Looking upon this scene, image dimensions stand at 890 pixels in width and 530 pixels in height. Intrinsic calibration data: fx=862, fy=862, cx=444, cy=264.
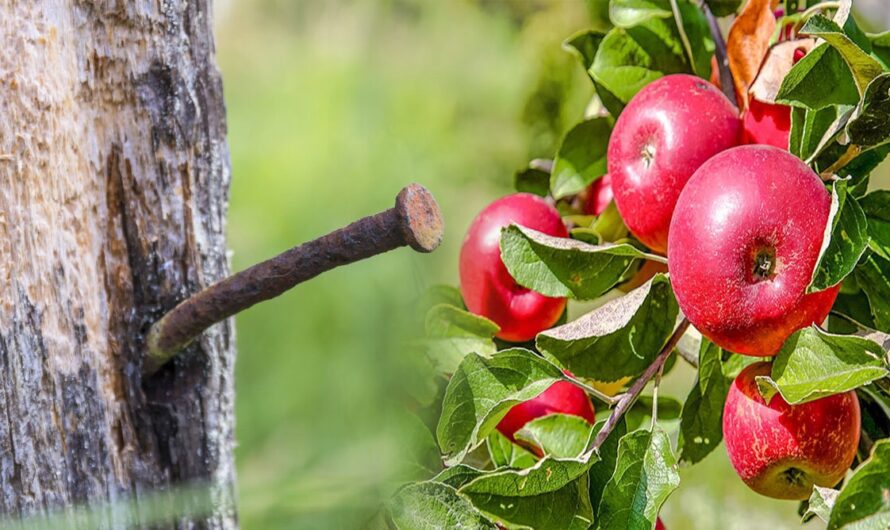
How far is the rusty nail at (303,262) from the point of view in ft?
1.08

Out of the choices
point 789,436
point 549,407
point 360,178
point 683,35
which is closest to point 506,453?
point 549,407

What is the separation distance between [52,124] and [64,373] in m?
0.10

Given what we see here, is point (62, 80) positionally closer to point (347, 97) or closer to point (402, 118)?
point (402, 118)

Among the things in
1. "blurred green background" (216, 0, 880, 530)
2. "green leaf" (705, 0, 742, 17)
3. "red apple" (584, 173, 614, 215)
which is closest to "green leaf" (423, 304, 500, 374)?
"blurred green background" (216, 0, 880, 530)

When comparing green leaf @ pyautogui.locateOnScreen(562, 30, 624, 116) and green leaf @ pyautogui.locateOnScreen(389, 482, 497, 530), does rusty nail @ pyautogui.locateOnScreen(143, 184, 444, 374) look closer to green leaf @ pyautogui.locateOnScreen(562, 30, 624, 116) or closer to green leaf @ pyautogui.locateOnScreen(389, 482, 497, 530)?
green leaf @ pyautogui.locateOnScreen(389, 482, 497, 530)

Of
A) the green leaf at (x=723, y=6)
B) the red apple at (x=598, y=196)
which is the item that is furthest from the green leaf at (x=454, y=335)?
the green leaf at (x=723, y=6)

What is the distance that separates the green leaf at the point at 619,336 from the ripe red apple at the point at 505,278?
8 centimetres

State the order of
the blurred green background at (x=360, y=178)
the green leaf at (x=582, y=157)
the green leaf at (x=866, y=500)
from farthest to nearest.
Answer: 1. the blurred green background at (x=360, y=178)
2. the green leaf at (x=582, y=157)
3. the green leaf at (x=866, y=500)

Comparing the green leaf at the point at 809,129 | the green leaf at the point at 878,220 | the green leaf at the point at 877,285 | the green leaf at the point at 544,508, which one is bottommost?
the green leaf at the point at 544,508

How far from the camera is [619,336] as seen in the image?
1.30 ft

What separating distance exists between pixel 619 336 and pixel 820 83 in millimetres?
137

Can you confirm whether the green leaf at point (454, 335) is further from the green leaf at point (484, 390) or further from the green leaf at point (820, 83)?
the green leaf at point (820, 83)

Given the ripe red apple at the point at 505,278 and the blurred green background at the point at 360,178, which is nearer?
the ripe red apple at the point at 505,278

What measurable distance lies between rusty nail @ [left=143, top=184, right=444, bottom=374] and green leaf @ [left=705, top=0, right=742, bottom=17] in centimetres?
25
